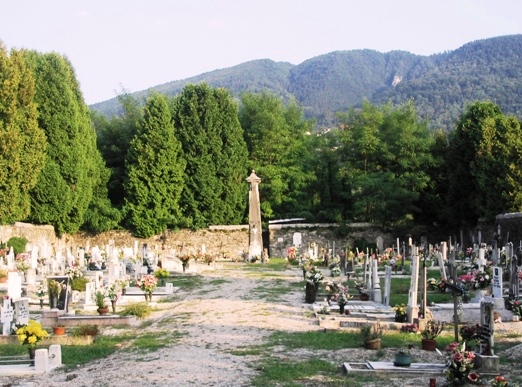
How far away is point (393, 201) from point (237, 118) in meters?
12.8

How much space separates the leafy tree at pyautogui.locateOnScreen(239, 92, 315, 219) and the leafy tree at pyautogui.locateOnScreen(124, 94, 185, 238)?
6.15 meters

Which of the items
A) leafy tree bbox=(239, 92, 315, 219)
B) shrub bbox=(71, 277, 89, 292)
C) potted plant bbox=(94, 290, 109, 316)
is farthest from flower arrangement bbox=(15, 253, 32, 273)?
leafy tree bbox=(239, 92, 315, 219)

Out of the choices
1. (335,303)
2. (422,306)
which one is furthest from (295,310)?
(422,306)

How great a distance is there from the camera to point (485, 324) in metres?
11.1

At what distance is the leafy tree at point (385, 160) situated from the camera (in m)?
44.2

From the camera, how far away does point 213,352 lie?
12531 mm

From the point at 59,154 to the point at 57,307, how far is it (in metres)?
26.3

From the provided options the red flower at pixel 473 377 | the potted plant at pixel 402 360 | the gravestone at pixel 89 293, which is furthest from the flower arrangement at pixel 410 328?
the gravestone at pixel 89 293

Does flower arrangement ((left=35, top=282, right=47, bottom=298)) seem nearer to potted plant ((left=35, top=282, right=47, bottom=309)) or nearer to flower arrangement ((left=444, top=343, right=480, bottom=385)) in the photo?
potted plant ((left=35, top=282, right=47, bottom=309))

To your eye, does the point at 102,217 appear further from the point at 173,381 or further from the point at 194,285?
the point at 173,381

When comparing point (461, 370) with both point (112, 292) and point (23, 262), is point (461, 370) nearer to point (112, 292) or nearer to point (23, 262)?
point (112, 292)

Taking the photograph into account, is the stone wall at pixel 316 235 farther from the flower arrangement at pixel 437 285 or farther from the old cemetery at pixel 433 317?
the flower arrangement at pixel 437 285

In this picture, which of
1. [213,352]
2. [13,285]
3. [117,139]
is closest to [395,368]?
[213,352]

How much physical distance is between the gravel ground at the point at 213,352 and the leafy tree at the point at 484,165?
20744 mm
